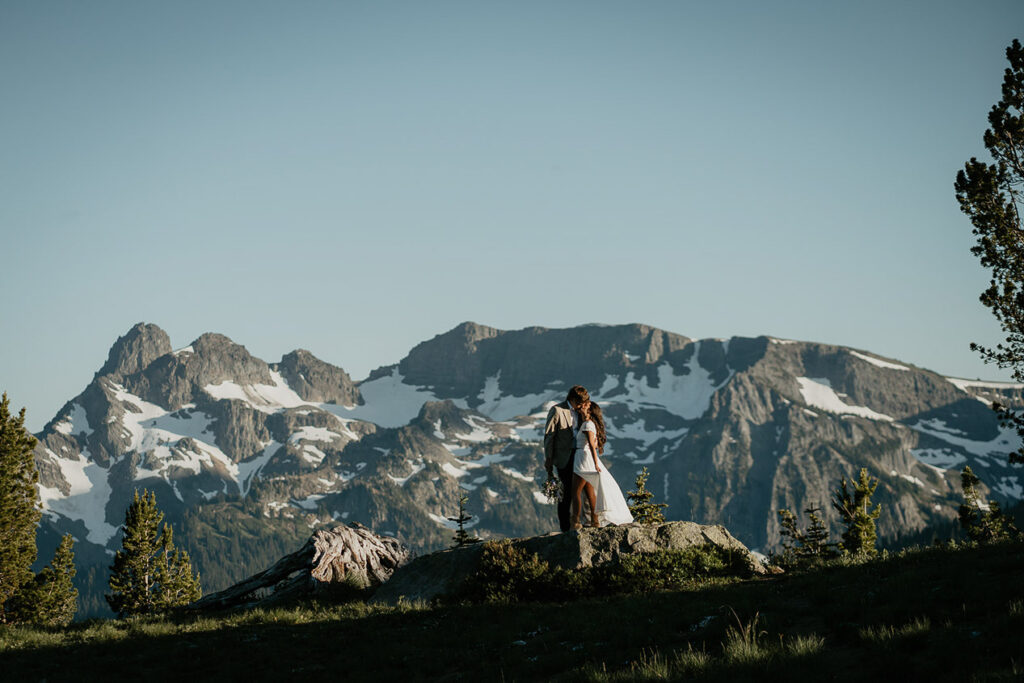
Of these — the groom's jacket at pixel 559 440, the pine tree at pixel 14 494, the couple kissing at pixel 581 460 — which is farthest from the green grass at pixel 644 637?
the pine tree at pixel 14 494

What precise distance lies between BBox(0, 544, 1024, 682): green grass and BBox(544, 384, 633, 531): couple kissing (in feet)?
11.6

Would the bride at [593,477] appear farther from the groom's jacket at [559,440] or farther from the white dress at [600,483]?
the groom's jacket at [559,440]

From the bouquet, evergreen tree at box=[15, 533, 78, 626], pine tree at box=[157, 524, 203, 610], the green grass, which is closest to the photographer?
the green grass

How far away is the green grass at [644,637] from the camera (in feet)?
34.3

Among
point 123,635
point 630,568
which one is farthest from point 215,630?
point 630,568

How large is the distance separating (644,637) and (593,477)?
733cm

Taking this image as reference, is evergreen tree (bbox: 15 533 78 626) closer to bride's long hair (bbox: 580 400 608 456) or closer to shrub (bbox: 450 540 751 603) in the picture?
shrub (bbox: 450 540 751 603)

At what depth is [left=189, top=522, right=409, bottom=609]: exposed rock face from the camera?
77.9 ft

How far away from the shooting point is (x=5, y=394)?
47.5 m

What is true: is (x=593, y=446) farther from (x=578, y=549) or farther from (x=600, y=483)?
(x=578, y=549)

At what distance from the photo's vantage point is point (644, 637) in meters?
13.2

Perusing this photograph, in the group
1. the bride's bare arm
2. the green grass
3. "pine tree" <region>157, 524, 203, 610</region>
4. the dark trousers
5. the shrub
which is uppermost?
the bride's bare arm

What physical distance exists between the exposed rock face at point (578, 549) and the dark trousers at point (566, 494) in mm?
1084

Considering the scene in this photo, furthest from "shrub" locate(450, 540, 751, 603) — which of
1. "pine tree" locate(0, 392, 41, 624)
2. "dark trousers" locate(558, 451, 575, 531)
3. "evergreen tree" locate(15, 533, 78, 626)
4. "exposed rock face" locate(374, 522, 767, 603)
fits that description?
"evergreen tree" locate(15, 533, 78, 626)
